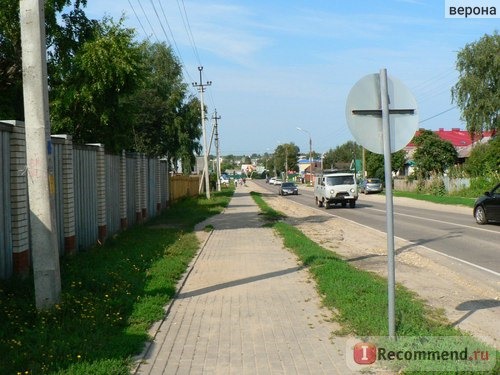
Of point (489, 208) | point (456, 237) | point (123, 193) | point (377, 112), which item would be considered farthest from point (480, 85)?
point (377, 112)

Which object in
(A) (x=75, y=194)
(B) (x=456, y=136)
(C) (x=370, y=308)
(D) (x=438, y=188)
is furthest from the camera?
(B) (x=456, y=136)

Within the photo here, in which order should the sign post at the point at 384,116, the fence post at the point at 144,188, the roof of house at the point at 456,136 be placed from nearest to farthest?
the sign post at the point at 384,116
the fence post at the point at 144,188
the roof of house at the point at 456,136

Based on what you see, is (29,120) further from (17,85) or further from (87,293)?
(17,85)

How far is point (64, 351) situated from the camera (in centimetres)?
514

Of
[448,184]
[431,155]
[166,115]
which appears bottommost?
[448,184]

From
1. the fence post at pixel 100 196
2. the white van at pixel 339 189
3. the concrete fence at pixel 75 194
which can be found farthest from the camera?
the white van at pixel 339 189

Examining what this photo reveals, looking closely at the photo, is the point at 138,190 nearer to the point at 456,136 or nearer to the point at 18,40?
the point at 18,40

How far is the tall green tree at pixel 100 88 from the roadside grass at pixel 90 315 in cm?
530

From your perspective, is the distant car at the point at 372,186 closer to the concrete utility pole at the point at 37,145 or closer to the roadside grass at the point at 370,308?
the roadside grass at the point at 370,308

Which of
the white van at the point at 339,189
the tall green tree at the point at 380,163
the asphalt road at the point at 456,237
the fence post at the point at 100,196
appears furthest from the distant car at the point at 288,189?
the fence post at the point at 100,196

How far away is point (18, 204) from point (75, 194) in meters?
3.22

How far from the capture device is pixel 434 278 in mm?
9797

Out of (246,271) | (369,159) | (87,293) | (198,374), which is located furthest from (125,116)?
(369,159)

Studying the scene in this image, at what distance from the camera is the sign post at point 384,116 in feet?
17.8
